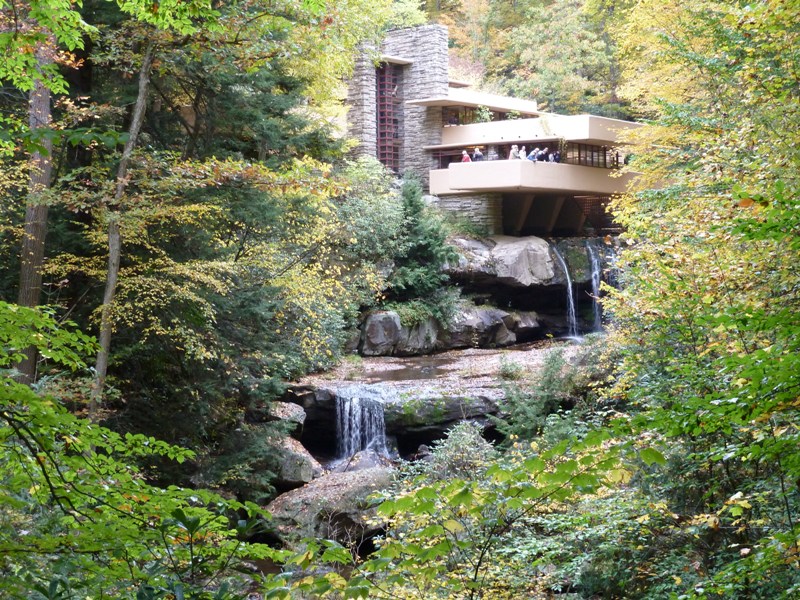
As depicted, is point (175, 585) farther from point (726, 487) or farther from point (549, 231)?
point (549, 231)

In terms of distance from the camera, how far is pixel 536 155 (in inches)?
907

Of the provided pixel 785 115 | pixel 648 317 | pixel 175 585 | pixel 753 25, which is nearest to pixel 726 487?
pixel 648 317

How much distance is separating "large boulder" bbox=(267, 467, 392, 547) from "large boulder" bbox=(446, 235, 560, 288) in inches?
421

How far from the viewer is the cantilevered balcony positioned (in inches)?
888

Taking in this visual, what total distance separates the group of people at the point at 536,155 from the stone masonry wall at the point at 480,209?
139 centimetres

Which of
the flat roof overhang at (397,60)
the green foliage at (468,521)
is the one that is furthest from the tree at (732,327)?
the flat roof overhang at (397,60)

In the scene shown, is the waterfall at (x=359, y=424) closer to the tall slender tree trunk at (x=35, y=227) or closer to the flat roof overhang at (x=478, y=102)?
the tall slender tree trunk at (x=35, y=227)

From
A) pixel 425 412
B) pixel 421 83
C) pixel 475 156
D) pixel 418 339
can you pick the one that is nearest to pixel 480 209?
pixel 475 156

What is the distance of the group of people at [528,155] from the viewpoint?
75.5 ft

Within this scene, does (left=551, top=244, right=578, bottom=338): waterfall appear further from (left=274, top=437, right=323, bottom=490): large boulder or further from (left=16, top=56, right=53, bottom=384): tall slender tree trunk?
(left=16, top=56, right=53, bottom=384): tall slender tree trunk

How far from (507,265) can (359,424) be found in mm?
8589

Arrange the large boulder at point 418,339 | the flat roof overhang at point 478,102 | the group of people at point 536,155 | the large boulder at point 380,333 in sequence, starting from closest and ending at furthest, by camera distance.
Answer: the large boulder at point 380,333 < the large boulder at point 418,339 < the group of people at point 536,155 < the flat roof overhang at point 478,102

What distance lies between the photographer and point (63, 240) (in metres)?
9.77

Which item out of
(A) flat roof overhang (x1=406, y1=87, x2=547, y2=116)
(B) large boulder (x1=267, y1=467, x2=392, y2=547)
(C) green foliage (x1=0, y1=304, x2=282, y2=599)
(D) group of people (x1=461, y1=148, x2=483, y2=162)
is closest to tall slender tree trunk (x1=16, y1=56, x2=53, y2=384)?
(B) large boulder (x1=267, y1=467, x2=392, y2=547)
